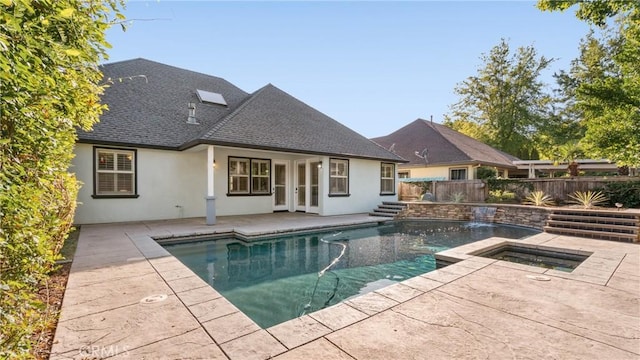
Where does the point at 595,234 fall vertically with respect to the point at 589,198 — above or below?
below

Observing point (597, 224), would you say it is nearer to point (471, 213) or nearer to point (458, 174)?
point (471, 213)

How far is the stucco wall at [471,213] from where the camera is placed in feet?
34.2

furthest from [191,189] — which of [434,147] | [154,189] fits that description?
[434,147]

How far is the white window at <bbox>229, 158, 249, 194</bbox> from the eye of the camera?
11.4 meters

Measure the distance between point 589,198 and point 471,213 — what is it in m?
4.24

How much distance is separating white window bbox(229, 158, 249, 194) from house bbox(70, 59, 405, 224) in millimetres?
41

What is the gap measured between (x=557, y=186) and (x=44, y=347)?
1660 centimetres

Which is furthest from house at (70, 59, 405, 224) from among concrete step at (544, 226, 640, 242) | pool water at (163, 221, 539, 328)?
concrete step at (544, 226, 640, 242)

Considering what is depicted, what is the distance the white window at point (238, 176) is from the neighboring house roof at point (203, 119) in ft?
5.68

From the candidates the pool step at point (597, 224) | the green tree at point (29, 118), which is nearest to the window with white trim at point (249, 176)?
the green tree at point (29, 118)

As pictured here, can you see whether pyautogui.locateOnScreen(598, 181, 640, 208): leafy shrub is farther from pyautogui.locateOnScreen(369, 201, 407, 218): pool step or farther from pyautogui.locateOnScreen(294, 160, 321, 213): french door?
pyautogui.locateOnScreen(294, 160, 321, 213): french door

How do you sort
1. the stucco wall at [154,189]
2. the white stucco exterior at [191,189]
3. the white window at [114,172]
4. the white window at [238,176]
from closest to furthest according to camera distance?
the stucco wall at [154,189] → the white stucco exterior at [191,189] → the white window at [114,172] → the white window at [238,176]

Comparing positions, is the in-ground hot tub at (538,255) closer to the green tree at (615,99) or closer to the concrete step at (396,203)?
the green tree at (615,99)

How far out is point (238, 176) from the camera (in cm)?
1156
